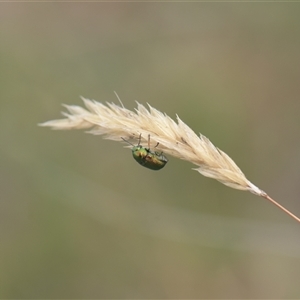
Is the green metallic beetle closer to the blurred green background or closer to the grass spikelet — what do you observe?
the grass spikelet

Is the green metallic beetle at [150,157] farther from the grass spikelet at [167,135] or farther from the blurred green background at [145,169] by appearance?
the blurred green background at [145,169]

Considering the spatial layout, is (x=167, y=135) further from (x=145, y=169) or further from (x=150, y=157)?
(x=145, y=169)

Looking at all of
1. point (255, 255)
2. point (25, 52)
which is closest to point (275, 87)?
point (255, 255)

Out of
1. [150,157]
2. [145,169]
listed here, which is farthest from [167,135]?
[145,169]

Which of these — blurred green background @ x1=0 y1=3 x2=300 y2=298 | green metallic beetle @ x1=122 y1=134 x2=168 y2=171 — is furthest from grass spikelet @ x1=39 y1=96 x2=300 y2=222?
blurred green background @ x1=0 y1=3 x2=300 y2=298

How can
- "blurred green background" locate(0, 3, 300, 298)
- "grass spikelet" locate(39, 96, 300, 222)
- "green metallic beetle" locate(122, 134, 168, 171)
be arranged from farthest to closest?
"blurred green background" locate(0, 3, 300, 298) → "green metallic beetle" locate(122, 134, 168, 171) → "grass spikelet" locate(39, 96, 300, 222)

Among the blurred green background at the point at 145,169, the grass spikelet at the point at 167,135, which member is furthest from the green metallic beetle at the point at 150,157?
the blurred green background at the point at 145,169

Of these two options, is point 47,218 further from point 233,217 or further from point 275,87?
point 275,87
